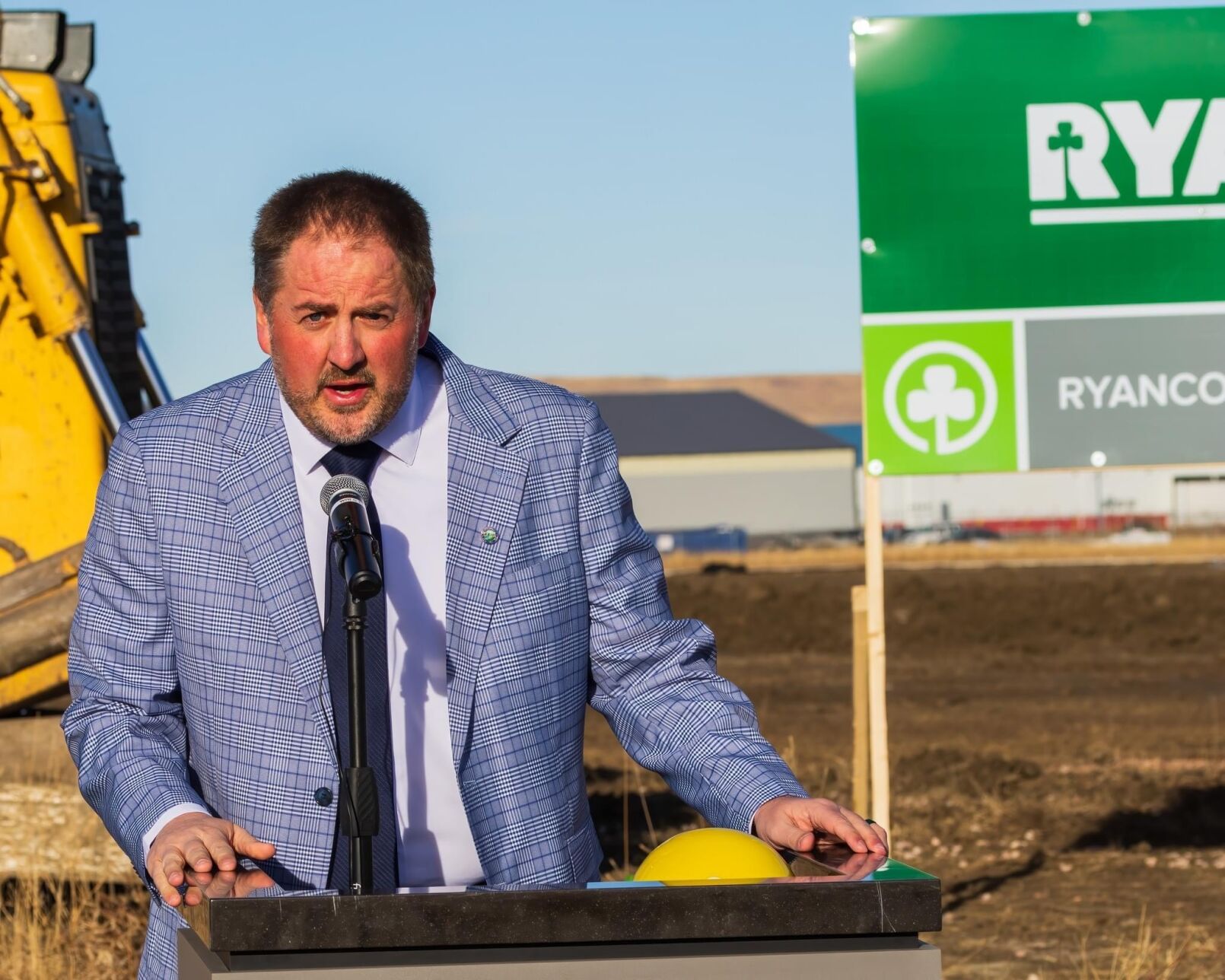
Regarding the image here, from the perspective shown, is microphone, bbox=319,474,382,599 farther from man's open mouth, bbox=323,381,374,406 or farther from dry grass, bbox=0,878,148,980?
dry grass, bbox=0,878,148,980

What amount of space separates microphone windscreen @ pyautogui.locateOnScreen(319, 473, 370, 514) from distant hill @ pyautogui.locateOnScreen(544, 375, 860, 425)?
6498 inches

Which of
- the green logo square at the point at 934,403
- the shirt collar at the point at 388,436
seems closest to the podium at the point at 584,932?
the shirt collar at the point at 388,436

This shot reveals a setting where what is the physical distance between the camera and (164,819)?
251cm

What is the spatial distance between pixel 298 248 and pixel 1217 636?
24376 mm

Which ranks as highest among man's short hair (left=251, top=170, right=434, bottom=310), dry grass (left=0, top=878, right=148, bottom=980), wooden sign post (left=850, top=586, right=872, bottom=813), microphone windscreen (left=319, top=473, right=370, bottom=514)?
man's short hair (left=251, top=170, right=434, bottom=310)

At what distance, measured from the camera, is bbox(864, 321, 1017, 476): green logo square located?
617cm

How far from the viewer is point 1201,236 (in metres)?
6.27

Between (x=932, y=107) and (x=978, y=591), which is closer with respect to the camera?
(x=932, y=107)

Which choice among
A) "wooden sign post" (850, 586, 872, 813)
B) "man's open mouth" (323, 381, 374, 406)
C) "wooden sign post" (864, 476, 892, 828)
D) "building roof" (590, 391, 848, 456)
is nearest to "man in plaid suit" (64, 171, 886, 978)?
"man's open mouth" (323, 381, 374, 406)

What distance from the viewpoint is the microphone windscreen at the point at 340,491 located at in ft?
7.89

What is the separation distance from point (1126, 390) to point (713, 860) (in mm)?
4468

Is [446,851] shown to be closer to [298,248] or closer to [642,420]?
[298,248]

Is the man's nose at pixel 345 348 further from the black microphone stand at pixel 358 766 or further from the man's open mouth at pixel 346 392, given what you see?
the black microphone stand at pixel 358 766

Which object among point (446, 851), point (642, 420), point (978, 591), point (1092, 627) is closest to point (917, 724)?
point (1092, 627)
